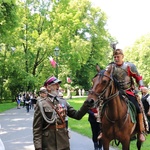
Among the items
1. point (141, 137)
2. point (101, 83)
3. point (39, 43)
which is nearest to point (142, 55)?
point (39, 43)

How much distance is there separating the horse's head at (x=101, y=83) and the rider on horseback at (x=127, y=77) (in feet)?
2.55

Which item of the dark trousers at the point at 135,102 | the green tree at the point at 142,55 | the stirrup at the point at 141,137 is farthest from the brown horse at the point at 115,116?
the green tree at the point at 142,55

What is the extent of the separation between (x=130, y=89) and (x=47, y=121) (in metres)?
3.55

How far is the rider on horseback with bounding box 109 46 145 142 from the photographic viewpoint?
7.61 m

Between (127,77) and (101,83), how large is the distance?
146 cm

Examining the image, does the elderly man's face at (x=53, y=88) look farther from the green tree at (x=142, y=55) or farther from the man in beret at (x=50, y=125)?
the green tree at (x=142, y=55)

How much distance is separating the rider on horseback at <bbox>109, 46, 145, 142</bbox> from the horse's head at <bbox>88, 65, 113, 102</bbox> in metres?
0.78

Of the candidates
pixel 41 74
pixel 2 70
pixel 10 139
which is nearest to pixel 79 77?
pixel 41 74

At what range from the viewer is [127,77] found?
Result: 25.2 ft

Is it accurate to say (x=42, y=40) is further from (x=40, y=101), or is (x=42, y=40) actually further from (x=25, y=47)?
(x=40, y=101)

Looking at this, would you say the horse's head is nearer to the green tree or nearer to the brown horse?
A: the brown horse

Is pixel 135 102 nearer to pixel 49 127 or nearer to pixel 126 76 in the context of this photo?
pixel 126 76

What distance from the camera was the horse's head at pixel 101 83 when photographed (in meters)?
5.95

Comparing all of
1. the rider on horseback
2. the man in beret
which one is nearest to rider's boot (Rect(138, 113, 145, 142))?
the rider on horseback
